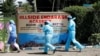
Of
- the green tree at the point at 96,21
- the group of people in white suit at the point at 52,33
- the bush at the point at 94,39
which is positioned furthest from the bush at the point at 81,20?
the group of people in white suit at the point at 52,33

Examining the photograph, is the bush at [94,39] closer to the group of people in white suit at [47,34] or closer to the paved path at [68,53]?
the paved path at [68,53]

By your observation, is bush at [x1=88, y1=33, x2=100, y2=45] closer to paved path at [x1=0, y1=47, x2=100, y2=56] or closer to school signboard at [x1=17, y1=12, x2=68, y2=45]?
paved path at [x1=0, y1=47, x2=100, y2=56]

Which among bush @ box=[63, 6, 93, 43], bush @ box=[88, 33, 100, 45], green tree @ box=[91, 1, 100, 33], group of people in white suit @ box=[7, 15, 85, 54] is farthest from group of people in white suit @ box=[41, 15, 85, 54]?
green tree @ box=[91, 1, 100, 33]

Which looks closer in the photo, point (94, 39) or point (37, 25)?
point (37, 25)

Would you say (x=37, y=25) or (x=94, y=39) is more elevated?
(x=37, y=25)

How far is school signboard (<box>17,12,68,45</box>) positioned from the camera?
20.6 m

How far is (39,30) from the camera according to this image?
20.6 meters

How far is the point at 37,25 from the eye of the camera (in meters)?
20.7

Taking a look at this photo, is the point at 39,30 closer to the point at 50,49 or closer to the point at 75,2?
the point at 50,49

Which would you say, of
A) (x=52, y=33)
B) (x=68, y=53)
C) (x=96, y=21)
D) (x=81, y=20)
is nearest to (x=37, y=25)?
(x=52, y=33)

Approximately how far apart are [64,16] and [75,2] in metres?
43.6

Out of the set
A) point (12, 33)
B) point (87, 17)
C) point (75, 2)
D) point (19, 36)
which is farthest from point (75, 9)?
point (75, 2)

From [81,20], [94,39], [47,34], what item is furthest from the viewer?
[81,20]

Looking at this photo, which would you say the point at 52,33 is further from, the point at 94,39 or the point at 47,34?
the point at 94,39
